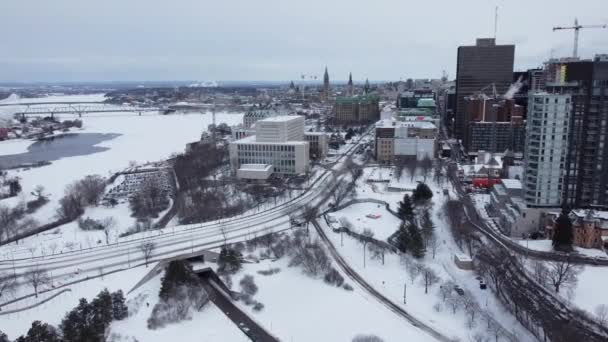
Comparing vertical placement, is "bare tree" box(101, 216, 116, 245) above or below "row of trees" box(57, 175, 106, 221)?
below

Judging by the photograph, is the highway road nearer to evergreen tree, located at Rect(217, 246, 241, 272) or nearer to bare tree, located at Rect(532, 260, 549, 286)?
evergreen tree, located at Rect(217, 246, 241, 272)

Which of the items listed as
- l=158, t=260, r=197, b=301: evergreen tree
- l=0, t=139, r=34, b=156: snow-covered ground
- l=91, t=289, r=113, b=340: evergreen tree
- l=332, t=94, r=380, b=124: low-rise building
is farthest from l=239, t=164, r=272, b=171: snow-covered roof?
l=332, t=94, r=380, b=124: low-rise building

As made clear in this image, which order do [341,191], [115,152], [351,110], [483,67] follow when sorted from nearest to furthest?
[341,191] → [115,152] → [483,67] → [351,110]

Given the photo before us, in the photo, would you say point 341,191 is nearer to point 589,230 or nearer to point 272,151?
point 272,151

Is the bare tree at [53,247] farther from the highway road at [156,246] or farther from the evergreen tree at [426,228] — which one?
the evergreen tree at [426,228]

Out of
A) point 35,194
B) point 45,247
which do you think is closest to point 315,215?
point 45,247

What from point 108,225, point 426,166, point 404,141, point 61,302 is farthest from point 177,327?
point 404,141
